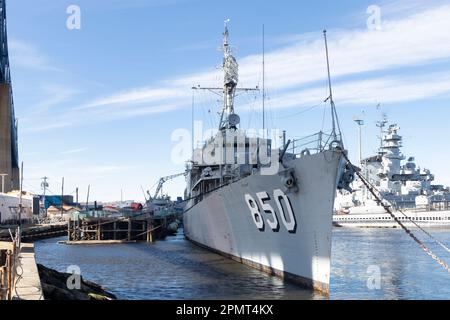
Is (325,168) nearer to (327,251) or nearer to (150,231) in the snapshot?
(327,251)

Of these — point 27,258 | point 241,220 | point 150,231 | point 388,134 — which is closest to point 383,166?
point 388,134

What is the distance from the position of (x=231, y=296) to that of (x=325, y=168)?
5.01 metres

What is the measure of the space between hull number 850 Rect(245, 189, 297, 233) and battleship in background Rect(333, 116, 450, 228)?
63.3 meters

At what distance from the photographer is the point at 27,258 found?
1659cm

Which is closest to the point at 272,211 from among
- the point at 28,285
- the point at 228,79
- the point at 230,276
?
the point at 230,276

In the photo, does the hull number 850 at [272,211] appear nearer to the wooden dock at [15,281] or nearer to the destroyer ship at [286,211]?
the destroyer ship at [286,211]

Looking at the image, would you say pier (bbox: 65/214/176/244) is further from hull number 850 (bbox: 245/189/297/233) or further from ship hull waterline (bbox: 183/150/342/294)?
hull number 850 (bbox: 245/189/297/233)

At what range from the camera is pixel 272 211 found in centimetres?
1691

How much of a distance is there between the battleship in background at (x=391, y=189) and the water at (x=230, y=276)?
52.4 m

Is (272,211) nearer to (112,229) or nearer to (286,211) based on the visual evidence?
(286,211)

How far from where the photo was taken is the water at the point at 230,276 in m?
16.1

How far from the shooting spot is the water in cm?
1612

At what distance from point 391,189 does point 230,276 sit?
72026 mm

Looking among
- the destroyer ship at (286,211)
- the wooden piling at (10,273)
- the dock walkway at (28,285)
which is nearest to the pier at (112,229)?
the destroyer ship at (286,211)
